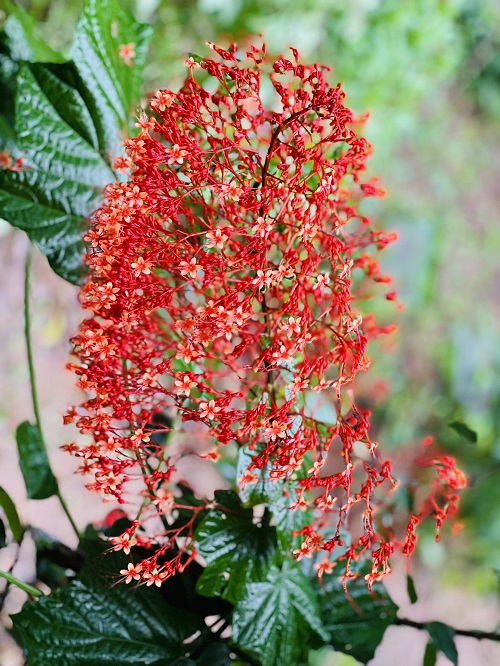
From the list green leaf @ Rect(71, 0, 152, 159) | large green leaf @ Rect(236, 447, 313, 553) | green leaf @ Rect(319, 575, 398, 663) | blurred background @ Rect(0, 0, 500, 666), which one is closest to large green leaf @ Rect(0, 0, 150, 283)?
green leaf @ Rect(71, 0, 152, 159)

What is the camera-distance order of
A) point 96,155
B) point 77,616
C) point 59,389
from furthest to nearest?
point 59,389 → point 96,155 → point 77,616

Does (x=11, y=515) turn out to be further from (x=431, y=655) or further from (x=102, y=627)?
(x=431, y=655)

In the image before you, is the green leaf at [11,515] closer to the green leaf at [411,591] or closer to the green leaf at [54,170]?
the green leaf at [54,170]

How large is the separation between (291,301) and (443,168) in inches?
86.9

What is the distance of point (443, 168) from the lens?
2479 millimetres

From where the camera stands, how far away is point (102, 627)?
56cm

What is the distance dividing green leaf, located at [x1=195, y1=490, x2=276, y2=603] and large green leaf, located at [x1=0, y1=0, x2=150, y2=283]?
0.26 meters

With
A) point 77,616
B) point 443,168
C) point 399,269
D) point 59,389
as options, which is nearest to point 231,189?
point 77,616

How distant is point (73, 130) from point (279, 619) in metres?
0.50

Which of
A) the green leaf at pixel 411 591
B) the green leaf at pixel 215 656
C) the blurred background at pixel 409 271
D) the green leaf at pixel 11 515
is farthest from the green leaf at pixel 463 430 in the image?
the blurred background at pixel 409 271

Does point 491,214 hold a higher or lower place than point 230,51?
higher

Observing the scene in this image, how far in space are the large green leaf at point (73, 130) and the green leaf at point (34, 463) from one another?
0.15m

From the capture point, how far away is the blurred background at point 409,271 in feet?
6.05

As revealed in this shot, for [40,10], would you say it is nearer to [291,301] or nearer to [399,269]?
[399,269]
